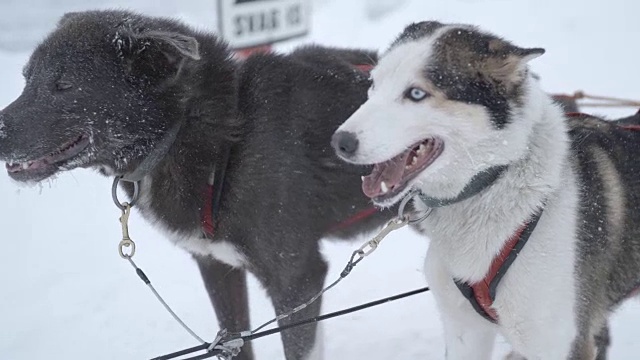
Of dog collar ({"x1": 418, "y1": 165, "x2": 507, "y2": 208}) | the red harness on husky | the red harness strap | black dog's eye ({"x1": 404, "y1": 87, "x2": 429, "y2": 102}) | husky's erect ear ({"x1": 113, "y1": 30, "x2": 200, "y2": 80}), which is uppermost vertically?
black dog's eye ({"x1": 404, "y1": 87, "x2": 429, "y2": 102})

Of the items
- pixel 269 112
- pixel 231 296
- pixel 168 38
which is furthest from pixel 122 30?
pixel 231 296

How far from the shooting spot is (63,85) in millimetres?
2422

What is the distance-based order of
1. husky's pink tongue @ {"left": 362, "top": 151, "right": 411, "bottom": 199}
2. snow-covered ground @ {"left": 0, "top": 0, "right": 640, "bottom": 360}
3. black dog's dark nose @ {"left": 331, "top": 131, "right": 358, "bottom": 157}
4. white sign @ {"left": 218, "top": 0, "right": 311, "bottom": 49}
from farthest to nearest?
Answer: white sign @ {"left": 218, "top": 0, "right": 311, "bottom": 49}, snow-covered ground @ {"left": 0, "top": 0, "right": 640, "bottom": 360}, husky's pink tongue @ {"left": 362, "top": 151, "right": 411, "bottom": 199}, black dog's dark nose @ {"left": 331, "top": 131, "right": 358, "bottom": 157}

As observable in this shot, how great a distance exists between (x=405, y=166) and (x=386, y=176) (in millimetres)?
79

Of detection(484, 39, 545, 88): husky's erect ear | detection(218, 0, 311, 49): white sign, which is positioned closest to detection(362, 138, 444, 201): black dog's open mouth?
detection(484, 39, 545, 88): husky's erect ear

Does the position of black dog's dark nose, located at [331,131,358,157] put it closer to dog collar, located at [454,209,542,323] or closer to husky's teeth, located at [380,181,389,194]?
husky's teeth, located at [380,181,389,194]

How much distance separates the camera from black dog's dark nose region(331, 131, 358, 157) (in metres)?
1.96

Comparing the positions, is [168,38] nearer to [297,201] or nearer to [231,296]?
[297,201]

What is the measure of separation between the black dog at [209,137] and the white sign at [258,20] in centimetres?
169

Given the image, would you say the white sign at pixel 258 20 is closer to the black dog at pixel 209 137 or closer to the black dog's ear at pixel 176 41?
the black dog at pixel 209 137

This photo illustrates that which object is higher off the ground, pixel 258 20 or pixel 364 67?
pixel 364 67

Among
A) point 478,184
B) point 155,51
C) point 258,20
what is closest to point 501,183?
point 478,184

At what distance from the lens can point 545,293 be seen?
2.11 metres

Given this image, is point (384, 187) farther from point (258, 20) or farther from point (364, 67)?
point (258, 20)
